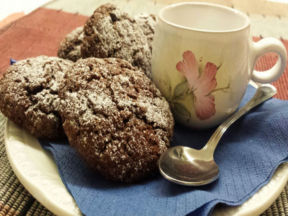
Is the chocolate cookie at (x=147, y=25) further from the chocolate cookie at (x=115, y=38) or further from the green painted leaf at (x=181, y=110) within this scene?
the green painted leaf at (x=181, y=110)

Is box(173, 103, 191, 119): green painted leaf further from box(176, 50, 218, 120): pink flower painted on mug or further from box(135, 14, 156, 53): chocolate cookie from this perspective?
box(135, 14, 156, 53): chocolate cookie

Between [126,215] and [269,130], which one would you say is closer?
[126,215]

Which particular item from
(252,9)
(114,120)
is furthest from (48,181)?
(252,9)

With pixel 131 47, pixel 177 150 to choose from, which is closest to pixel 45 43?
pixel 131 47

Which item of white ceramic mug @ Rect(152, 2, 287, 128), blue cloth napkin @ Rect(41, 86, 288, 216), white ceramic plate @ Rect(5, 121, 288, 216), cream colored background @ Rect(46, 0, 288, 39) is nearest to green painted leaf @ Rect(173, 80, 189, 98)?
white ceramic mug @ Rect(152, 2, 287, 128)

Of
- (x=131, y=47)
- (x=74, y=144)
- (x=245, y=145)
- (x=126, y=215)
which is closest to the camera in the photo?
(x=126, y=215)

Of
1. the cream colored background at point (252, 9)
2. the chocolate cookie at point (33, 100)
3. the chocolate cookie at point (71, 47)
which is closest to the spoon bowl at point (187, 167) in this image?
the chocolate cookie at point (33, 100)

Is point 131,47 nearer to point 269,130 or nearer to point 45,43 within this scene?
point 269,130
